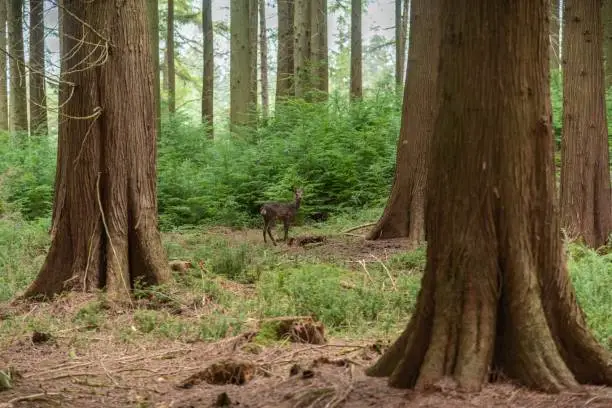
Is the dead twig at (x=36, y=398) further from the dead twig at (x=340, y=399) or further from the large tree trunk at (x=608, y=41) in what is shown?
the large tree trunk at (x=608, y=41)

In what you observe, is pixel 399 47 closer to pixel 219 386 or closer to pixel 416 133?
pixel 416 133

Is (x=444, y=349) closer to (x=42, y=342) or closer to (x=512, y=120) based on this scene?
(x=512, y=120)

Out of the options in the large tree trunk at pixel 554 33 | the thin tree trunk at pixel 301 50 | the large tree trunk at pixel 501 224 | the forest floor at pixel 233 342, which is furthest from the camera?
the thin tree trunk at pixel 301 50

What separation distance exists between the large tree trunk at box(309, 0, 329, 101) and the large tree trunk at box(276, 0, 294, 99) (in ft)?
3.04

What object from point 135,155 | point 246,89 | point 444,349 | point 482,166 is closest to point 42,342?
point 135,155

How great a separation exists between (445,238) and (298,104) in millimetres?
15661

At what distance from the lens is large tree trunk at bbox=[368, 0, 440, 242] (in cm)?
1083

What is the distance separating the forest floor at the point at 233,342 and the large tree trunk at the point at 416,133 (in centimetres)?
174

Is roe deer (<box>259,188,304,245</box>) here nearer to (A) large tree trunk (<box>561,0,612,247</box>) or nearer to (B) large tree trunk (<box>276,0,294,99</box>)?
(A) large tree trunk (<box>561,0,612,247</box>)

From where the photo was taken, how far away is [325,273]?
26.7ft

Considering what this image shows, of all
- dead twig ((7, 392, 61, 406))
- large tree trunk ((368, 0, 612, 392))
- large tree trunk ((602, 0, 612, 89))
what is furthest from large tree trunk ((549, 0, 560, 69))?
dead twig ((7, 392, 61, 406))

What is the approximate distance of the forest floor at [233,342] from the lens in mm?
4000

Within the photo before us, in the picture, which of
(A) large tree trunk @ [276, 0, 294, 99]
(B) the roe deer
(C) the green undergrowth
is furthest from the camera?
(A) large tree trunk @ [276, 0, 294, 99]

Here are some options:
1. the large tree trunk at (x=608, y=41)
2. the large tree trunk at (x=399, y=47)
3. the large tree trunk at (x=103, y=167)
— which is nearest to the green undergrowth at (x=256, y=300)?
the large tree trunk at (x=103, y=167)
